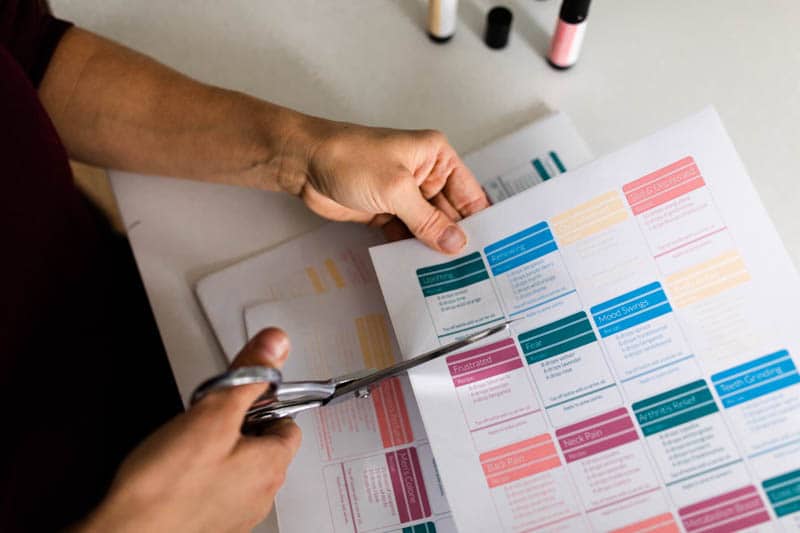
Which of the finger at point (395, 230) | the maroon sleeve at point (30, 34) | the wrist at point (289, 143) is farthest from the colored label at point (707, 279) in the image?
the maroon sleeve at point (30, 34)

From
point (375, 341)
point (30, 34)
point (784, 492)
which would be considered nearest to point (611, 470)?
point (784, 492)

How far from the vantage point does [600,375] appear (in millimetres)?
576

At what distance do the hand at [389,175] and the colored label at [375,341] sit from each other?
3.7 inches

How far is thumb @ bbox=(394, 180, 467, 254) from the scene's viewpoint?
621 mm

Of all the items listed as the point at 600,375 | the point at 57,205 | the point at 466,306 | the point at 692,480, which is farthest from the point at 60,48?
the point at 692,480

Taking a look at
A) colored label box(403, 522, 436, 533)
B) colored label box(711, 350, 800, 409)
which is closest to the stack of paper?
colored label box(403, 522, 436, 533)

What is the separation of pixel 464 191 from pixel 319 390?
0.82 feet

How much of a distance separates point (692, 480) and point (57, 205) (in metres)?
0.61

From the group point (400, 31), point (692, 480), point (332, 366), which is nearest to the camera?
point (692, 480)

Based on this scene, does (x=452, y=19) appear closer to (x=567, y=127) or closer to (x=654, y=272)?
(x=567, y=127)

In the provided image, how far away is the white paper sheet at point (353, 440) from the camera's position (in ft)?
1.97

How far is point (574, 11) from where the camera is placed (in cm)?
66

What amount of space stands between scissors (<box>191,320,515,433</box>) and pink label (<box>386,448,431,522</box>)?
6 centimetres

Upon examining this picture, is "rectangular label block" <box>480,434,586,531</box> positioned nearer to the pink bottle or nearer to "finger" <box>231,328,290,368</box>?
"finger" <box>231,328,290,368</box>
